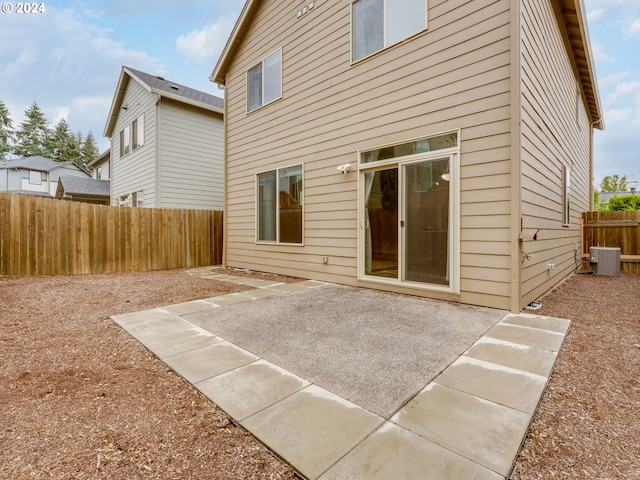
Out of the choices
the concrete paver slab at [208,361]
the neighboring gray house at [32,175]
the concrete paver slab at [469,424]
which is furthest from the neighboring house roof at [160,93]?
the neighboring gray house at [32,175]

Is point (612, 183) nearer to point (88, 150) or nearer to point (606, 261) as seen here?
point (606, 261)

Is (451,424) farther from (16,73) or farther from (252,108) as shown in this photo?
(16,73)

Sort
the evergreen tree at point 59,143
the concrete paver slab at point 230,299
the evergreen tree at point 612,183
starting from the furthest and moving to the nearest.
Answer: the evergreen tree at point 59,143 < the evergreen tree at point 612,183 < the concrete paver slab at point 230,299

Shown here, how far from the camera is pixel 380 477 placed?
1.24m

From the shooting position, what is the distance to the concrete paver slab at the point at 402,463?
1247mm

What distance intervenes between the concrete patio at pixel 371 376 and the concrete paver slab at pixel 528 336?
0.01 metres

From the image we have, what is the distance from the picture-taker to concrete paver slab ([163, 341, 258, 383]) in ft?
7.17

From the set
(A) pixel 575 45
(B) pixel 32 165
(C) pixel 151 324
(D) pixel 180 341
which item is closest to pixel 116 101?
(C) pixel 151 324

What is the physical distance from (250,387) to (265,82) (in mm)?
6907

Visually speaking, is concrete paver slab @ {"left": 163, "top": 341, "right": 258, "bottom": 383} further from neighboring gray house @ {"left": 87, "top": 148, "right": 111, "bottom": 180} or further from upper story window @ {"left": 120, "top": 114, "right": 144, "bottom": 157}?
neighboring gray house @ {"left": 87, "top": 148, "right": 111, "bottom": 180}

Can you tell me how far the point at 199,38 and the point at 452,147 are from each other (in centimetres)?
2056

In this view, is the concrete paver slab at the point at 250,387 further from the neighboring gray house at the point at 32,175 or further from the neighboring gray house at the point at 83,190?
the neighboring gray house at the point at 32,175

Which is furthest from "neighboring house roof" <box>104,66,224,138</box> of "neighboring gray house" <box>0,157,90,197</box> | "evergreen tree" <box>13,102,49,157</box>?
"evergreen tree" <box>13,102,49,157</box>

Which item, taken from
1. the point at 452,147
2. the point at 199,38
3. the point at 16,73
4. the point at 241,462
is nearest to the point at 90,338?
the point at 241,462
